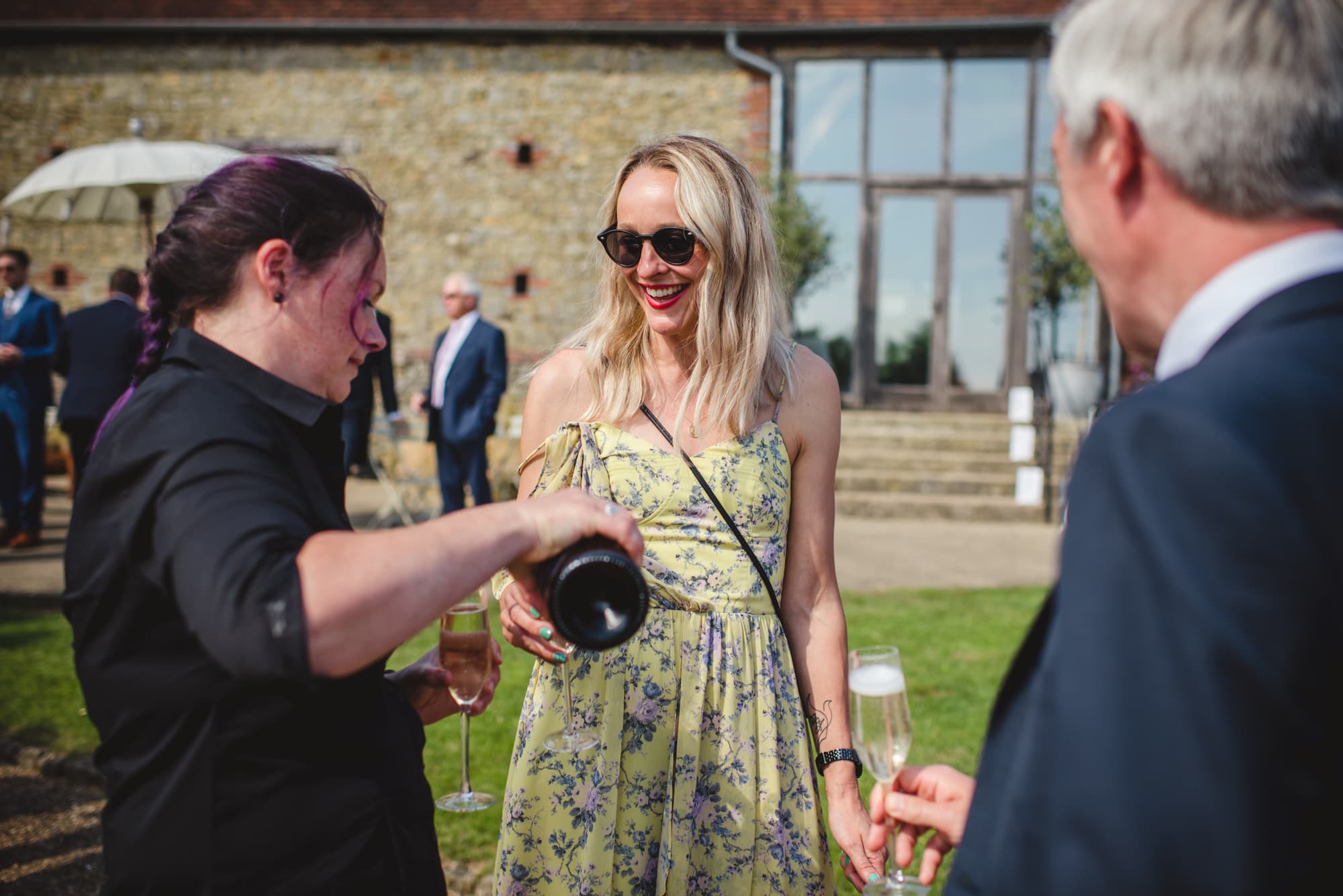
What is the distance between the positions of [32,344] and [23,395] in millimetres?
459

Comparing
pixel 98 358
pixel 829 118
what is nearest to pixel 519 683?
pixel 98 358

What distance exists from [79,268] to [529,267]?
6745 mm

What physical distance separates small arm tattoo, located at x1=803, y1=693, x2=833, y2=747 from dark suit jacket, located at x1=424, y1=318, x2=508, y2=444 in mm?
6224

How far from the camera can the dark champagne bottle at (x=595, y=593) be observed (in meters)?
1.33

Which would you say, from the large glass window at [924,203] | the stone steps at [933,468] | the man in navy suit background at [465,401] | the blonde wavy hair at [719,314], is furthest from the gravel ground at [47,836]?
the large glass window at [924,203]

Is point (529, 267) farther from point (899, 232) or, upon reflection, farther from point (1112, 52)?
point (1112, 52)

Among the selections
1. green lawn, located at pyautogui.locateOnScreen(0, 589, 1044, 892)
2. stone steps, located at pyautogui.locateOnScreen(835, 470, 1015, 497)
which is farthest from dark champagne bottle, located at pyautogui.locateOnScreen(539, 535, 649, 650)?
stone steps, located at pyautogui.locateOnScreen(835, 470, 1015, 497)

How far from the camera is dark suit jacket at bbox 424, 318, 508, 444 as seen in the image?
805cm

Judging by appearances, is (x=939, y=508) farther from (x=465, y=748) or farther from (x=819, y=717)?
(x=465, y=748)

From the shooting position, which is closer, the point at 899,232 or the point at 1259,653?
the point at 1259,653

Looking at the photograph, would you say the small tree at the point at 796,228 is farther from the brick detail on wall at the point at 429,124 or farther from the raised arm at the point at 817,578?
the raised arm at the point at 817,578

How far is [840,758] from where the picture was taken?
79.1 inches

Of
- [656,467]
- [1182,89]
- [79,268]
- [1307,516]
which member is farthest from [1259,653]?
[79,268]

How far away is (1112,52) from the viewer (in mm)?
957
